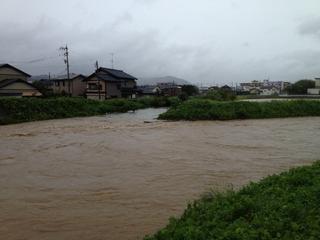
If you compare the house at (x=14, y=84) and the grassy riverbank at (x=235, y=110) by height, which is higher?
the house at (x=14, y=84)

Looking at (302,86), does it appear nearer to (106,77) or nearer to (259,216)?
(106,77)

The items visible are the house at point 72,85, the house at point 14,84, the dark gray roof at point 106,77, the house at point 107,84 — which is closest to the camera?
the house at point 14,84

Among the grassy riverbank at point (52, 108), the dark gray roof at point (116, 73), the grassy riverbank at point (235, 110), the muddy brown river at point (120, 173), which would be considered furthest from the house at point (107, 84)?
the muddy brown river at point (120, 173)

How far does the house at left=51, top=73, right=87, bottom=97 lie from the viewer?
53656mm

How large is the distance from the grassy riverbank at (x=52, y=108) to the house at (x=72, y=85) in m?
12.4

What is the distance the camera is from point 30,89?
43.3 meters

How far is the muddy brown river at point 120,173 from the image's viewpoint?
705 cm

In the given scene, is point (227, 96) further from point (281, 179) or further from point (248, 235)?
point (248, 235)

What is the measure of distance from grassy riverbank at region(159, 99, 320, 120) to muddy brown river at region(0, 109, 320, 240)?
849 centimetres

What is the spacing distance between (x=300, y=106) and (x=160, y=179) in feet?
84.2

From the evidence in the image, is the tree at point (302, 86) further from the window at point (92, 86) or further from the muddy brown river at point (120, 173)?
the muddy brown river at point (120, 173)

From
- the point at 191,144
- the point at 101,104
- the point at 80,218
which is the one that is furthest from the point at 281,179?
the point at 101,104

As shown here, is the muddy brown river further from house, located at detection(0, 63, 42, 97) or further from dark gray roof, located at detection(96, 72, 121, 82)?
dark gray roof, located at detection(96, 72, 121, 82)

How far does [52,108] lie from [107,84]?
18.2 m
